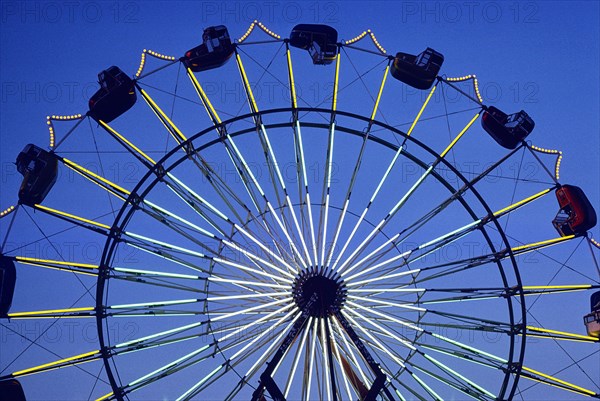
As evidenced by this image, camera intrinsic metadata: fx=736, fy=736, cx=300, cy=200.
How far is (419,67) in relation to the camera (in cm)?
2627

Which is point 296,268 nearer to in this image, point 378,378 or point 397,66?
point 378,378

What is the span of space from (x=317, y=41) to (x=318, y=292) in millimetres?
9595

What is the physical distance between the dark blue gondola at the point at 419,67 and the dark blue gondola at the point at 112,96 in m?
9.32

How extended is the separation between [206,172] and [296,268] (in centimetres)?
429

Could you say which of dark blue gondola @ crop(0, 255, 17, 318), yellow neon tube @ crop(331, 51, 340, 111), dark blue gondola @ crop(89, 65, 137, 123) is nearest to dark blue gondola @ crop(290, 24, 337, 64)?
yellow neon tube @ crop(331, 51, 340, 111)

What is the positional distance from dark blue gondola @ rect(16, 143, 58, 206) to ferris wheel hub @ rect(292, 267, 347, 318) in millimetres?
8608

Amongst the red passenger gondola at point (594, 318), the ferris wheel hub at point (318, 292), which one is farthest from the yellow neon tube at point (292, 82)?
the red passenger gondola at point (594, 318)

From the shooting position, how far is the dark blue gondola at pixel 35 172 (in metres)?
23.1

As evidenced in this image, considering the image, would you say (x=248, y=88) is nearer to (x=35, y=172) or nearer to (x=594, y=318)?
(x=35, y=172)

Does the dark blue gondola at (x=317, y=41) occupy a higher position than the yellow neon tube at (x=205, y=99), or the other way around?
the dark blue gondola at (x=317, y=41)

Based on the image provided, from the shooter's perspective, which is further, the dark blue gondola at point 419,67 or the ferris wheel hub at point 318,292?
the dark blue gondola at point 419,67

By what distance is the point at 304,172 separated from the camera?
75.8 ft


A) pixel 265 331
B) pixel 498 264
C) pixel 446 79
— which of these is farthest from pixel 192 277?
pixel 446 79

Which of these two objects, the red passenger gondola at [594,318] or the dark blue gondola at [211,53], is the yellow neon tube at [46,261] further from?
the red passenger gondola at [594,318]
